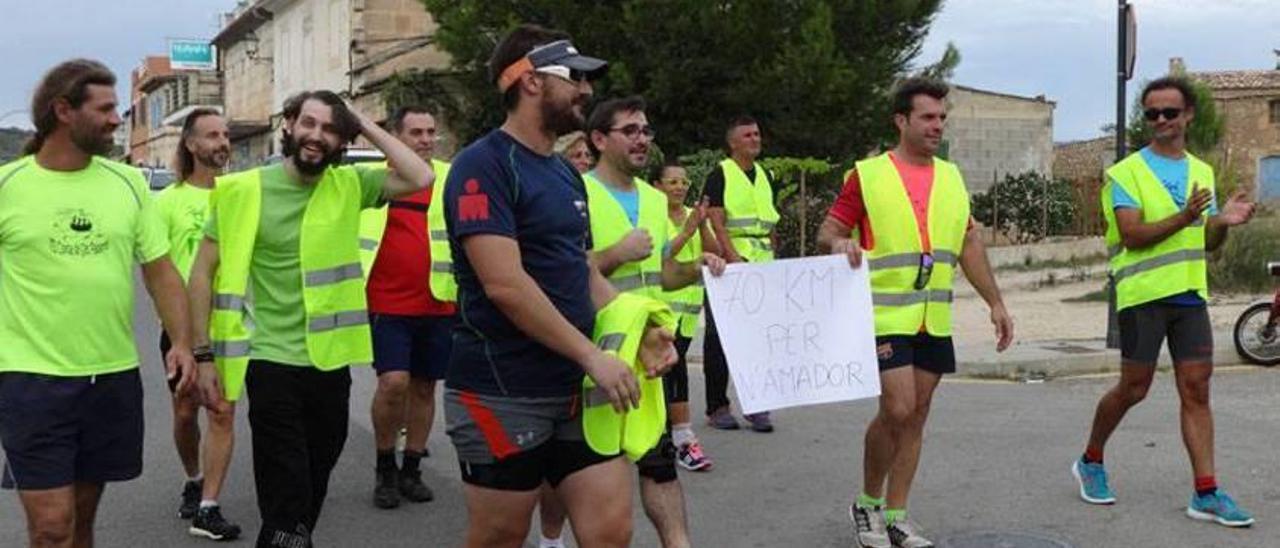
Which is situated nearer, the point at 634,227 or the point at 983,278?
the point at 634,227

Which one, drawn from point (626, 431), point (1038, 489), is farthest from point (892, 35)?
point (626, 431)

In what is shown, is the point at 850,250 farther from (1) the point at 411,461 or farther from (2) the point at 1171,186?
(1) the point at 411,461

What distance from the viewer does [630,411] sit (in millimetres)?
3492

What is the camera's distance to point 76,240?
4086 mm

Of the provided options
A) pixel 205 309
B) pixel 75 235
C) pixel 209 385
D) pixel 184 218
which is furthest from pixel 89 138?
pixel 184 218

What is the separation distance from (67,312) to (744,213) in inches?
180

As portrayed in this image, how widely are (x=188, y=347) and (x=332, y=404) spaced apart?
0.70m

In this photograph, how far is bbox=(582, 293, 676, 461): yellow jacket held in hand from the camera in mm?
3468

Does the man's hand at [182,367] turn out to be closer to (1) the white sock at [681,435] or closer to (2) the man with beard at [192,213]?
(2) the man with beard at [192,213]

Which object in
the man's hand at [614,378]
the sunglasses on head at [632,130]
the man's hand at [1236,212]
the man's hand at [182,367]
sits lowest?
the man's hand at [182,367]

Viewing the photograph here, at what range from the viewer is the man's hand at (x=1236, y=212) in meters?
5.82

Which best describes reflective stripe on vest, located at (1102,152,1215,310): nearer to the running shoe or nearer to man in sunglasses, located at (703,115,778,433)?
man in sunglasses, located at (703,115,778,433)

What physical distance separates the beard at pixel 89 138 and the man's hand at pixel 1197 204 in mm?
4353

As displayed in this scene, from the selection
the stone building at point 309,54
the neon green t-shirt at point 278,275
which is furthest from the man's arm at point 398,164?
the stone building at point 309,54
